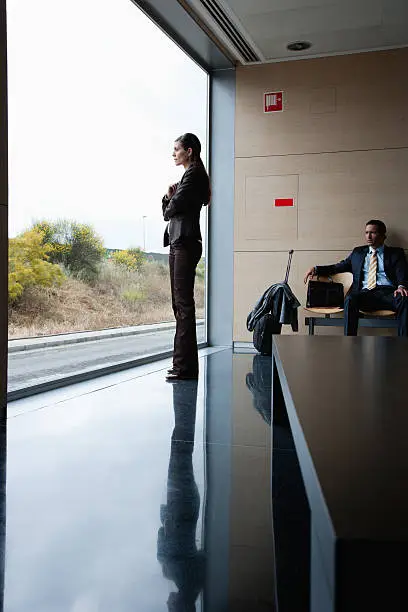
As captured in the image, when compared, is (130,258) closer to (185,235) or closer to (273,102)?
(185,235)

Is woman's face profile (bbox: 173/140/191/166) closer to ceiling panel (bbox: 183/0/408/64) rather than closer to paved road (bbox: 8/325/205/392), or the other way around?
paved road (bbox: 8/325/205/392)

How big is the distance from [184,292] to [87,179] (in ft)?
4.10

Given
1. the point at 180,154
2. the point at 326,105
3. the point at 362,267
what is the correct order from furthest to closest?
the point at 326,105 < the point at 362,267 < the point at 180,154

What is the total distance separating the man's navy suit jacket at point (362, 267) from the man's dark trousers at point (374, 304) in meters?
0.15

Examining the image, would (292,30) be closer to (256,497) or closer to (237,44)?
(237,44)

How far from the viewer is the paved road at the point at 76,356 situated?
173 inches

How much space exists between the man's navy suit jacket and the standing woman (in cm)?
253

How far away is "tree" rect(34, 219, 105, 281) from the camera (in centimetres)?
445

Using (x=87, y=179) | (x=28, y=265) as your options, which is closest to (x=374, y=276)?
(x=87, y=179)

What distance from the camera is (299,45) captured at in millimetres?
6820

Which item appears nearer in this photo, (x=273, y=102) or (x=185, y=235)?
(x=185, y=235)

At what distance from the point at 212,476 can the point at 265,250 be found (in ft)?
17.3

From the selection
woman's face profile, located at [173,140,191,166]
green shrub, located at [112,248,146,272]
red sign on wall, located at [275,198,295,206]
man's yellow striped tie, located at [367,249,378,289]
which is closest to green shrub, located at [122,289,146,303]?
green shrub, located at [112,248,146,272]

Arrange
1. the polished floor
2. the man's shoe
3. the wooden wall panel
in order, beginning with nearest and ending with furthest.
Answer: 1. the polished floor
2. the man's shoe
3. the wooden wall panel
